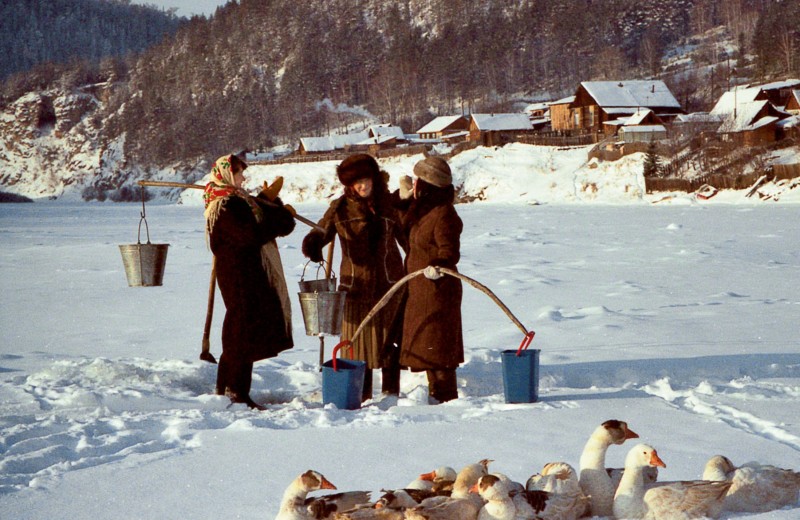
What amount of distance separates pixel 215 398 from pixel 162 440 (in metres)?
1.00

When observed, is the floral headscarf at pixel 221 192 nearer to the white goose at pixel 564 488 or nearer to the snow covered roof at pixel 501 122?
the white goose at pixel 564 488

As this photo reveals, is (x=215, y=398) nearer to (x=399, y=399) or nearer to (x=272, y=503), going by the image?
(x=399, y=399)

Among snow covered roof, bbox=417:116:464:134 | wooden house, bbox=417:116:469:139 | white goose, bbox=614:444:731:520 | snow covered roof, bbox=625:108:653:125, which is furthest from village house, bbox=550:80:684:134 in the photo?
white goose, bbox=614:444:731:520

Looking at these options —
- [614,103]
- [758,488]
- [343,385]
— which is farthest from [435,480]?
[614,103]

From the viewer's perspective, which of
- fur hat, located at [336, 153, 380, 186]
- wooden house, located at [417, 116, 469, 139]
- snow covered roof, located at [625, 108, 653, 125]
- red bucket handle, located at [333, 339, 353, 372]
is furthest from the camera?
wooden house, located at [417, 116, 469, 139]

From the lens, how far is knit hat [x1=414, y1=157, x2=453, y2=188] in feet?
17.2

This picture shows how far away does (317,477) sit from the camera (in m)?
2.87

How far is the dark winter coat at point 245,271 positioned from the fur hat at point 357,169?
1.54 feet

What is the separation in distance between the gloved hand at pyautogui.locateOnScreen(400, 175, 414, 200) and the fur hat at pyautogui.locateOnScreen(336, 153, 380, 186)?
0.74ft

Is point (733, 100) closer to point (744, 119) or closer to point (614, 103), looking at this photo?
point (744, 119)

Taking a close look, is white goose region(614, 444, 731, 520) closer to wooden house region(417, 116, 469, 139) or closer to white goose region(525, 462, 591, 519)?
white goose region(525, 462, 591, 519)

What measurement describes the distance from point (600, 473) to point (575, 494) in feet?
0.55

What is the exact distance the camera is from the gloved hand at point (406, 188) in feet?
18.4

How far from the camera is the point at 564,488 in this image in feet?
10.0
